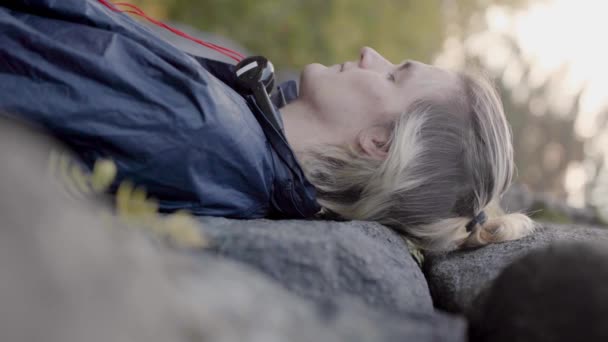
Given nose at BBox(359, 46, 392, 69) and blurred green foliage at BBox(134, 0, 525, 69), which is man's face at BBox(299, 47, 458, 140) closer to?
nose at BBox(359, 46, 392, 69)

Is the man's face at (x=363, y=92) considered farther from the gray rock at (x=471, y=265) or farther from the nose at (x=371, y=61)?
the gray rock at (x=471, y=265)

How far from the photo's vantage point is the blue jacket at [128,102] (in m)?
1.73

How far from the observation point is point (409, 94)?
254 centimetres

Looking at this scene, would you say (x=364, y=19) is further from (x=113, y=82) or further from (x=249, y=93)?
(x=113, y=82)

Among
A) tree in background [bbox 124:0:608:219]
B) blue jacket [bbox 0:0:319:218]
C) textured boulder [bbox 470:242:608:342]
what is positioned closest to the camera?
textured boulder [bbox 470:242:608:342]

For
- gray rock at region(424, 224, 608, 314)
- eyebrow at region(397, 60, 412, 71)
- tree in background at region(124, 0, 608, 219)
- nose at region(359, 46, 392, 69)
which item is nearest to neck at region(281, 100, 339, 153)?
nose at region(359, 46, 392, 69)

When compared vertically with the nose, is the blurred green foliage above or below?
below

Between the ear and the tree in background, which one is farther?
the tree in background

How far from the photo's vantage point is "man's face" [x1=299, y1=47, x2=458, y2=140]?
98.6 inches

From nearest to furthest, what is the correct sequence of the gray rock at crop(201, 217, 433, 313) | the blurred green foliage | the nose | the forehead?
1. the gray rock at crop(201, 217, 433, 313)
2. the forehead
3. the nose
4. the blurred green foliage

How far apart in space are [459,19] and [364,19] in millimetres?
2078

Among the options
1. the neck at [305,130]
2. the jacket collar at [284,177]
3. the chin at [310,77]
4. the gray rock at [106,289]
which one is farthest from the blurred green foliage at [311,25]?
the gray rock at [106,289]

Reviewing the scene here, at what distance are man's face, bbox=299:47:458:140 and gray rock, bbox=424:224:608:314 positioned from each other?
596 mm

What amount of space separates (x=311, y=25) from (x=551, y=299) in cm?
790
